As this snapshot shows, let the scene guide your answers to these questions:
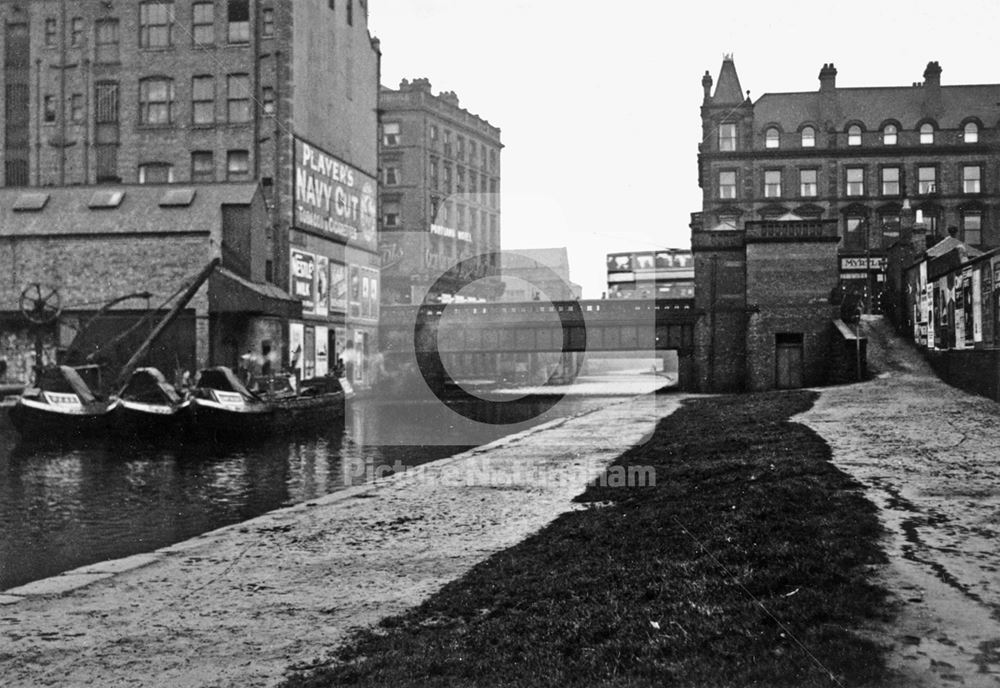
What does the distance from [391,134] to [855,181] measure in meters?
41.4

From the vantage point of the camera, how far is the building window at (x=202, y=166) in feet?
169

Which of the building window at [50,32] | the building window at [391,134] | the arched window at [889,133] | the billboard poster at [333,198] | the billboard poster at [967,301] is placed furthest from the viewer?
the building window at [391,134]

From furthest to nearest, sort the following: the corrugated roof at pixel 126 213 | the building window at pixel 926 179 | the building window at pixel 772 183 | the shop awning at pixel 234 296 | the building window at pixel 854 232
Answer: the building window at pixel 772 183 → the building window at pixel 926 179 → the building window at pixel 854 232 → the corrugated roof at pixel 126 213 → the shop awning at pixel 234 296

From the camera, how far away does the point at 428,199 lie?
84.1 metres

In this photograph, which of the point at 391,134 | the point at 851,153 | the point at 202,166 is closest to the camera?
the point at 202,166

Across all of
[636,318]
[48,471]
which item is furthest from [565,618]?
[636,318]

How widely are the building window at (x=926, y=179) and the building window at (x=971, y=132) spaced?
11.1 feet

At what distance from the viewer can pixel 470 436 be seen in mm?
33000

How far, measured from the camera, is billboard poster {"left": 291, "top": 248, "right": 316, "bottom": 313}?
4900cm

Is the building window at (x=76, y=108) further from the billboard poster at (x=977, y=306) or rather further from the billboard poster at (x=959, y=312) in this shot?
the billboard poster at (x=977, y=306)

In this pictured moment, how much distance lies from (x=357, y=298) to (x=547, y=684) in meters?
52.7

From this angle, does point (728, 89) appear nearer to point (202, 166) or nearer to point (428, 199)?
point (428, 199)

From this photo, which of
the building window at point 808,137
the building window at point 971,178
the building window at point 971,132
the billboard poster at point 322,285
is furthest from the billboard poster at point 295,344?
the building window at point 971,132

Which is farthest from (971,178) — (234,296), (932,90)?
(234,296)
